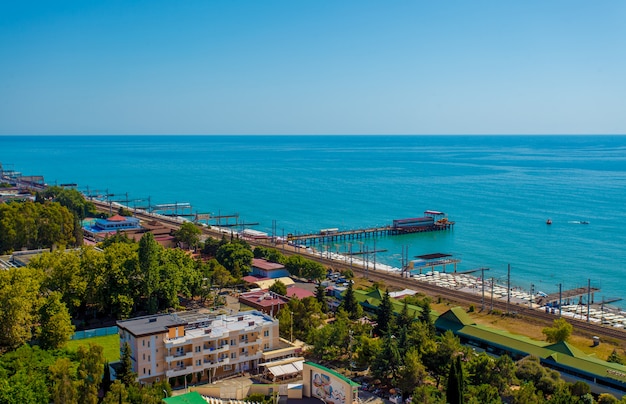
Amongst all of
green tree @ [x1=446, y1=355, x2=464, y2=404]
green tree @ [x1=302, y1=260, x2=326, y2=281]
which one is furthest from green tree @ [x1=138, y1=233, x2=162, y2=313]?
green tree @ [x1=446, y1=355, x2=464, y2=404]

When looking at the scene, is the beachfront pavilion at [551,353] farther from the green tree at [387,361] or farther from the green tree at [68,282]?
the green tree at [68,282]

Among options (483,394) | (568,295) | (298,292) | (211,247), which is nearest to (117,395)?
(483,394)

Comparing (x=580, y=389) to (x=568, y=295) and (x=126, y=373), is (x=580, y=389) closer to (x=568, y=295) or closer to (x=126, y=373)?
(x=126, y=373)

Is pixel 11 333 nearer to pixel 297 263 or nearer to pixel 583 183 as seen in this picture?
pixel 297 263

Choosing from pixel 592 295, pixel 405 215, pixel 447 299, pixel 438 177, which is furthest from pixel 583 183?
pixel 447 299

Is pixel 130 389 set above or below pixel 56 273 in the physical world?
below

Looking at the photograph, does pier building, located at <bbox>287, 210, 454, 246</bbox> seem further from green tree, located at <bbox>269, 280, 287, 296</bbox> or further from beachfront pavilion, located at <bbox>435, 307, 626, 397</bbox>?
beachfront pavilion, located at <bbox>435, 307, 626, 397</bbox>
